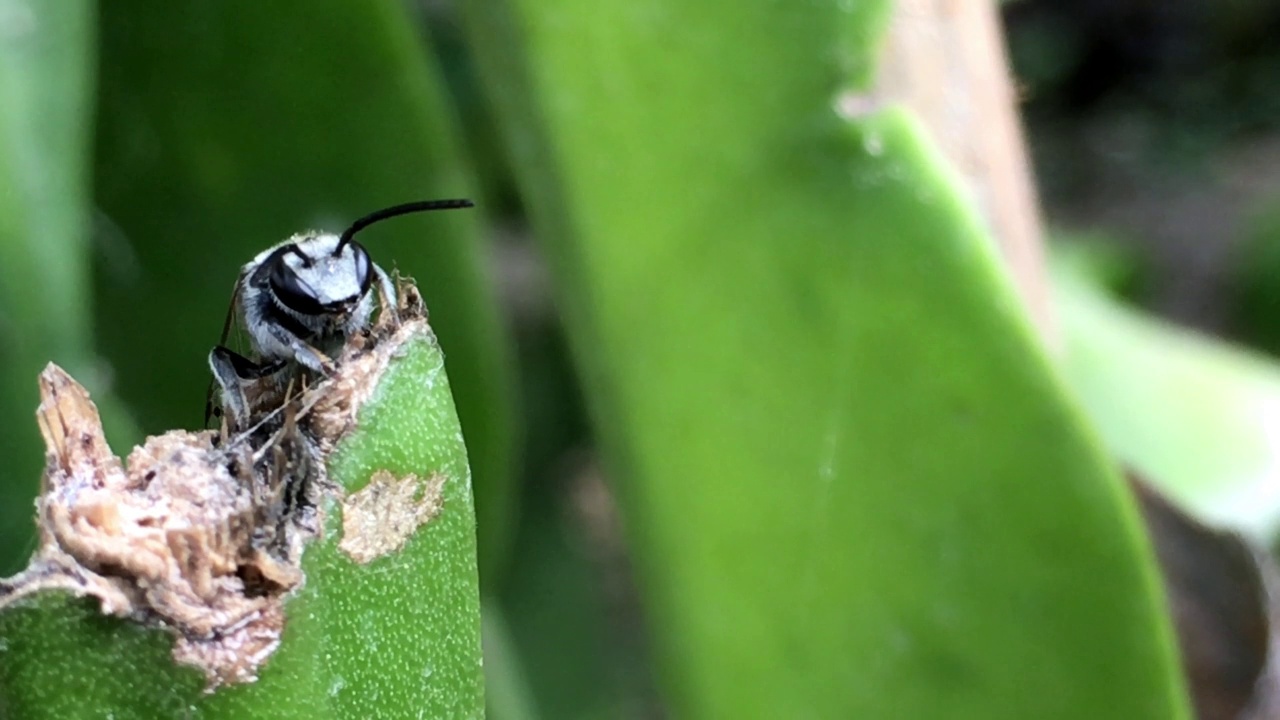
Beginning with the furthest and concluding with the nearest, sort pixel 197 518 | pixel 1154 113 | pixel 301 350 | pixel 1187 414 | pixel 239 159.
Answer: pixel 1154 113 → pixel 1187 414 → pixel 239 159 → pixel 301 350 → pixel 197 518

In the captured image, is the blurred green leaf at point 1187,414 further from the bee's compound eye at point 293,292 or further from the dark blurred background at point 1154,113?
the dark blurred background at point 1154,113

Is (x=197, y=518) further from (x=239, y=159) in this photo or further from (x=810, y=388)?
(x=239, y=159)

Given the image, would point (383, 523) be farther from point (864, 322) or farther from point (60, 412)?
point (864, 322)

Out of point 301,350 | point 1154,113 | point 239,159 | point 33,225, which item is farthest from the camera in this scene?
point 1154,113

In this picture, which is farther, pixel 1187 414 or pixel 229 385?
Answer: pixel 1187 414

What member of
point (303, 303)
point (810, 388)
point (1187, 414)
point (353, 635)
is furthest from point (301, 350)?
point (1187, 414)

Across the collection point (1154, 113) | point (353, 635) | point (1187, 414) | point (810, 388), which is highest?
point (353, 635)

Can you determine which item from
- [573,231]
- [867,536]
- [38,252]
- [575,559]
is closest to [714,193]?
[573,231]

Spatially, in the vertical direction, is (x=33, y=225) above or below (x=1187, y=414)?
above
